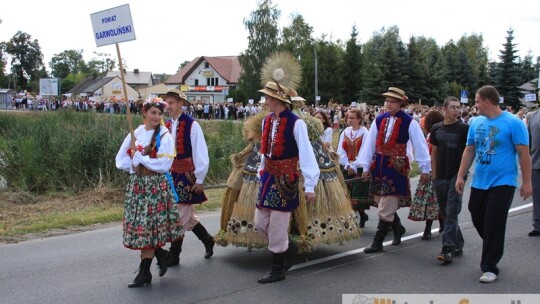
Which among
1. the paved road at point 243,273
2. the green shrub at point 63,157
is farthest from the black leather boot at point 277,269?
the green shrub at point 63,157

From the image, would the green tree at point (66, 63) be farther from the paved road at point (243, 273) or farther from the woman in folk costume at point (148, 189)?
the woman in folk costume at point (148, 189)

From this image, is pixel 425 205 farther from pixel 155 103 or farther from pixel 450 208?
pixel 155 103

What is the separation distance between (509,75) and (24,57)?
97.2 meters

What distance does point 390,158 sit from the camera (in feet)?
25.0

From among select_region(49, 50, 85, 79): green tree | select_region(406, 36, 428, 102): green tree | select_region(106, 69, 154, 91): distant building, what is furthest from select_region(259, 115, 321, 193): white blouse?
select_region(49, 50, 85, 79): green tree

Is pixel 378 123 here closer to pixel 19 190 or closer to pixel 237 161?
pixel 237 161

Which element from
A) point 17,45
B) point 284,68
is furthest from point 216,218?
point 17,45

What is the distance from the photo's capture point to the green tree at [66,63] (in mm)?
140750

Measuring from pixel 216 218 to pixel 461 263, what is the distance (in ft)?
14.9

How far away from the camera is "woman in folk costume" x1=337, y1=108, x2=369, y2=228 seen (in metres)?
8.96

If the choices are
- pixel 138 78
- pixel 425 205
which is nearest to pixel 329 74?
pixel 425 205

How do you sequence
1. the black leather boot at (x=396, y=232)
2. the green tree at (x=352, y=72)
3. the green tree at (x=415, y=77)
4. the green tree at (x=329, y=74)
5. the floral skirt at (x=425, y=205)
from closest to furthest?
1. the black leather boot at (x=396, y=232)
2. the floral skirt at (x=425, y=205)
3. the green tree at (x=415, y=77)
4. the green tree at (x=329, y=74)
5. the green tree at (x=352, y=72)

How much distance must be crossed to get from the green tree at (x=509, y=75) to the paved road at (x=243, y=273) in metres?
46.4

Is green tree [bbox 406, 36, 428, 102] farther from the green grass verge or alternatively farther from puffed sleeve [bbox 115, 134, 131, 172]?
puffed sleeve [bbox 115, 134, 131, 172]
